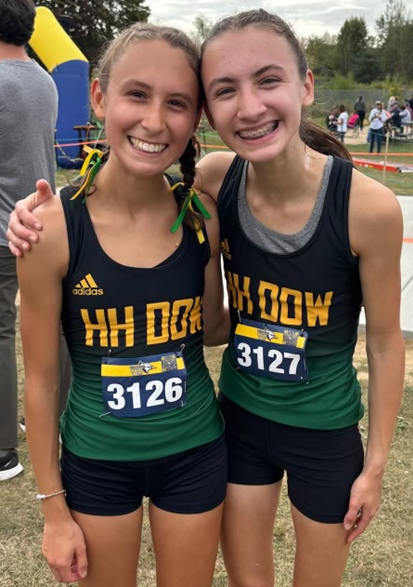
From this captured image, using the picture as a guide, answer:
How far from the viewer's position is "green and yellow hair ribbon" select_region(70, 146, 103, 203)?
1.55m

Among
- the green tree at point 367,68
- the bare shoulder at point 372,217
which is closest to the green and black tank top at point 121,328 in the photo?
the bare shoulder at point 372,217

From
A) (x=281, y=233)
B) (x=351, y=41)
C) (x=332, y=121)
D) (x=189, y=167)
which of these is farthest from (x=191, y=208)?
(x=351, y=41)

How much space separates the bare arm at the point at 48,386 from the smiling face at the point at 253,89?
47cm

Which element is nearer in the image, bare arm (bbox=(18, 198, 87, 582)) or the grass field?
bare arm (bbox=(18, 198, 87, 582))

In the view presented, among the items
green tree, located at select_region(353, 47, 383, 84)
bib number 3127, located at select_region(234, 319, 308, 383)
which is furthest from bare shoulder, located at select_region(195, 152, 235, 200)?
green tree, located at select_region(353, 47, 383, 84)

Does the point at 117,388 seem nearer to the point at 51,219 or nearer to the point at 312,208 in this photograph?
the point at 51,219

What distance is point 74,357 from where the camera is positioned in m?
1.61

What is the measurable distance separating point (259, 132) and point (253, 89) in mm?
101

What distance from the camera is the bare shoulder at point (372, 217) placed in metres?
1.50

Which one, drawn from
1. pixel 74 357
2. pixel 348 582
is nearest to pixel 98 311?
pixel 74 357

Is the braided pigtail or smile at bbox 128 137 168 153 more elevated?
smile at bbox 128 137 168 153

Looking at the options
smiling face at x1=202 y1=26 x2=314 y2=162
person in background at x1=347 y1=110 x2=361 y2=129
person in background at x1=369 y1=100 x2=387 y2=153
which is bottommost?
person in background at x1=347 y1=110 x2=361 y2=129

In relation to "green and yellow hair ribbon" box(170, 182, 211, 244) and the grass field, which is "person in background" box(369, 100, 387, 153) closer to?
the grass field

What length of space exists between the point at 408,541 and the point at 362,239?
186 cm
